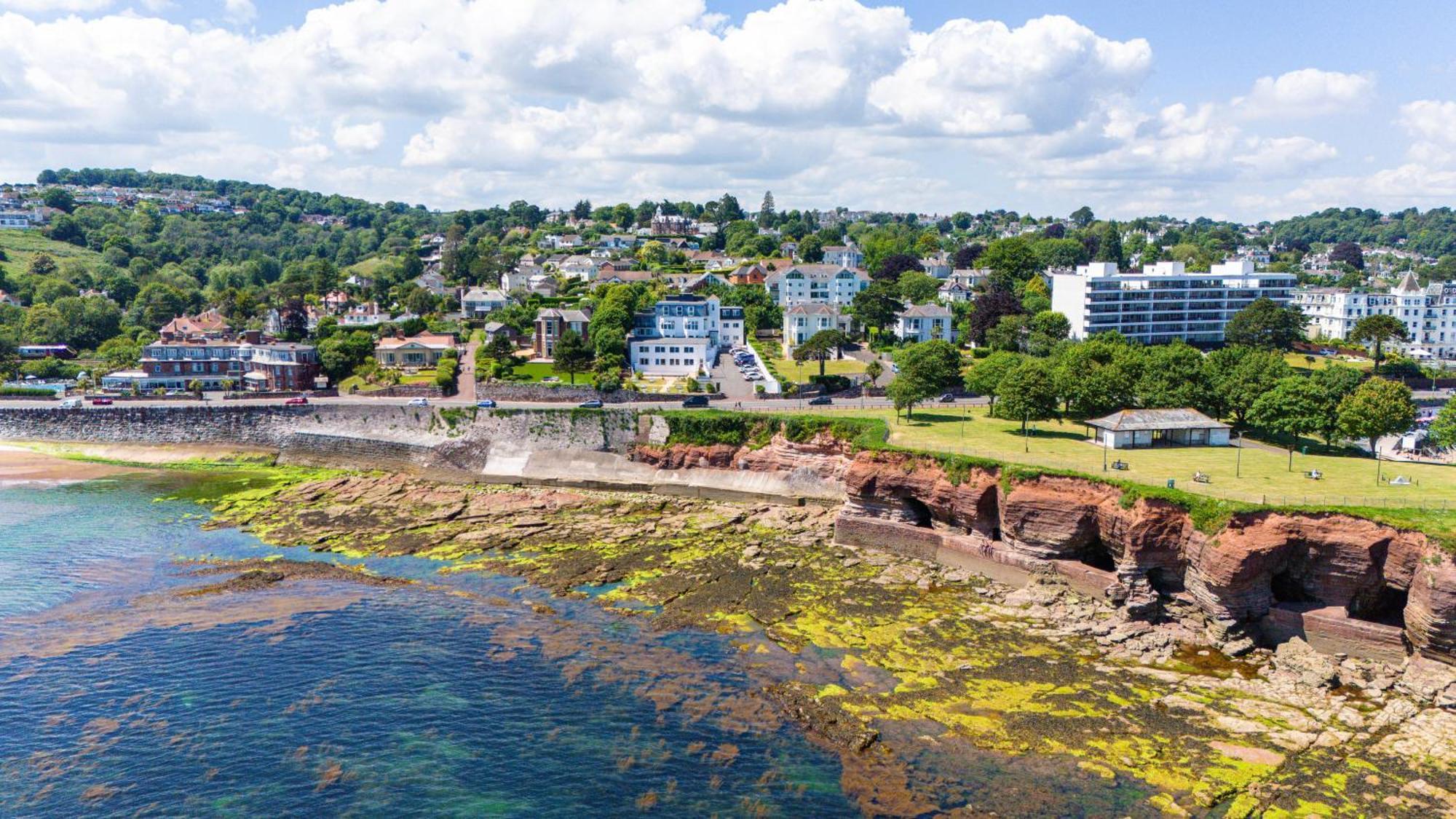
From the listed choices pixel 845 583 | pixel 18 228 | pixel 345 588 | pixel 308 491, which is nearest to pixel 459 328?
pixel 308 491

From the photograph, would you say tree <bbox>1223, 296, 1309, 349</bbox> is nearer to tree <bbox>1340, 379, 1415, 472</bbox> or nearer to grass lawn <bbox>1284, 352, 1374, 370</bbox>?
grass lawn <bbox>1284, 352, 1374, 370</bbox>

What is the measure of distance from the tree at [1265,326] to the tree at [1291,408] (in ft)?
132

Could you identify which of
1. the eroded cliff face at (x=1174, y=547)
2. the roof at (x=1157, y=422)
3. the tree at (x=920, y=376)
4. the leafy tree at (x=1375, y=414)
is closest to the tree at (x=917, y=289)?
the tree at (x=920, y=376)

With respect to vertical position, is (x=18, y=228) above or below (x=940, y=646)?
above

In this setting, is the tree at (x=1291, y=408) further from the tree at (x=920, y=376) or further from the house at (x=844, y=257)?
the house at (x=844, y=257)

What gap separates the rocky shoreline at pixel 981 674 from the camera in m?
28.5

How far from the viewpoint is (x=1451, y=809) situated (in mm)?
26938

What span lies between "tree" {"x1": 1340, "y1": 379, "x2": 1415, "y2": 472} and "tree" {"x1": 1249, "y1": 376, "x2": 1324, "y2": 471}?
4.91 ft

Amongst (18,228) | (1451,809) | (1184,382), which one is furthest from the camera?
(18,228)

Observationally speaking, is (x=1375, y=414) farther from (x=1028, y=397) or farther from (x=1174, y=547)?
(x=1174, y=547)

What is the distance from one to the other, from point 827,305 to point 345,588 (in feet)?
237

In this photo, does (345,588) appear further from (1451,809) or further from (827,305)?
(827,305)

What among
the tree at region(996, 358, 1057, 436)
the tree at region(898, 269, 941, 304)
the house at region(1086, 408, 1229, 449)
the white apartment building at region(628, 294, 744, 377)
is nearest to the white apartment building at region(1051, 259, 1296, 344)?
the tree at region(898, 269, 941, 304)

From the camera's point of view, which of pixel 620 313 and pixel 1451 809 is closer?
pixel 1451 809
